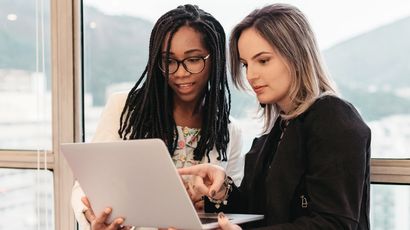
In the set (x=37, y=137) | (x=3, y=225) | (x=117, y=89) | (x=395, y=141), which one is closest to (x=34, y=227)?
(x=3, y=225)

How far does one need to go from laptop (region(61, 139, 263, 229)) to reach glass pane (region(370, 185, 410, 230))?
0.44 m

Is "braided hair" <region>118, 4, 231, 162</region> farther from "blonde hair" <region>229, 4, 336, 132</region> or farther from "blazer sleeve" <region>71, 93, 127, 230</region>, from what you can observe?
"blonde hair" <region>229, 4, 336, 132</region>

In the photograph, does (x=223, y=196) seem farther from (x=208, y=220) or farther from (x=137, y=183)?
(x=137, y=183)

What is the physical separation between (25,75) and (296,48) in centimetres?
107

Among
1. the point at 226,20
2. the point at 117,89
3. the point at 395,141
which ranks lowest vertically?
the point at 395,141

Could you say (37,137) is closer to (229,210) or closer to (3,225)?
(3,225)

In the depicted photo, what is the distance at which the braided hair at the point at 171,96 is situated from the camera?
1.49 metres

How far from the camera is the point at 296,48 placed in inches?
49.0

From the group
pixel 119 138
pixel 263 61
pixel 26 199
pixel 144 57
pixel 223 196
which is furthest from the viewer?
pixel 26 199

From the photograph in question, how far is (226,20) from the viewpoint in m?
1.73

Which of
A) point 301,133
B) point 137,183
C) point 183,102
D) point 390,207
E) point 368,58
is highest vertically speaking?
point 368,58

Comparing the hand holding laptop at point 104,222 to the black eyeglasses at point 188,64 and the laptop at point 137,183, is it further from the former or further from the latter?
the black eyeglasses at point 188,64

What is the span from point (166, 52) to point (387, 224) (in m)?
0.79

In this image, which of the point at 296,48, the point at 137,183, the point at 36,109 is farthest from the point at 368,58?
the point at 36,109
